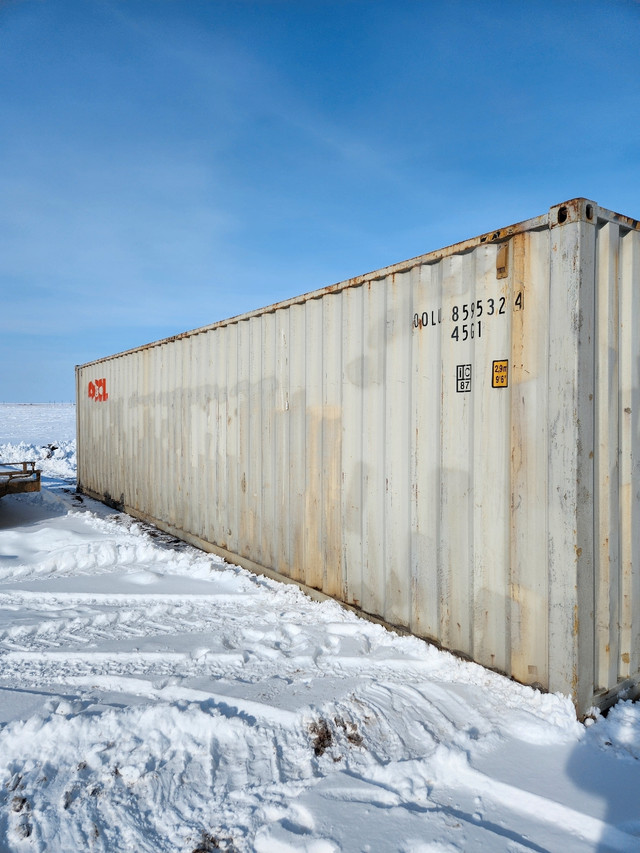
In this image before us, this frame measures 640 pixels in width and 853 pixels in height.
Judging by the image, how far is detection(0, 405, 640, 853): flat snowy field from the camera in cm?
225

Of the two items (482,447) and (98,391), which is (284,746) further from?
(98,391)

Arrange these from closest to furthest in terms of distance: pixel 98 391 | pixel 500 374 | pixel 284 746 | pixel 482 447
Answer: pixel 284 746, pixel 500 374, pixel 482 447, pixel 98 391

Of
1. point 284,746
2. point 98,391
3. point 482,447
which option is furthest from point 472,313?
point 98,391

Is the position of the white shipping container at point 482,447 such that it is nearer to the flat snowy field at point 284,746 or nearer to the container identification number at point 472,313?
the container identification number at point 472,313

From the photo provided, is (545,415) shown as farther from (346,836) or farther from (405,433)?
A: (346,836)

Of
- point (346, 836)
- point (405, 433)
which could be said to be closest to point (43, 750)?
point (346, 836)

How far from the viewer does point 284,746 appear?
9.18 feet

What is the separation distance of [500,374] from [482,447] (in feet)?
1.62

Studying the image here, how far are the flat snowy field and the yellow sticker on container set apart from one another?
1.86 metres

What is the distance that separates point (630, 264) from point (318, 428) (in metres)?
2.81

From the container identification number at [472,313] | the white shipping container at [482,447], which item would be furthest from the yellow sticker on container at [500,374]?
the container identification number at [472,313]

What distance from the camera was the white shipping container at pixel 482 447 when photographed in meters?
3.18

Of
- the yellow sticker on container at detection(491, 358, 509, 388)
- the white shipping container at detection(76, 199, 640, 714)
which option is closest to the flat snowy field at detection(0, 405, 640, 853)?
the white shipping container at detection(76, 199, 640, 714)

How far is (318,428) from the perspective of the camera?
17.0 feet
